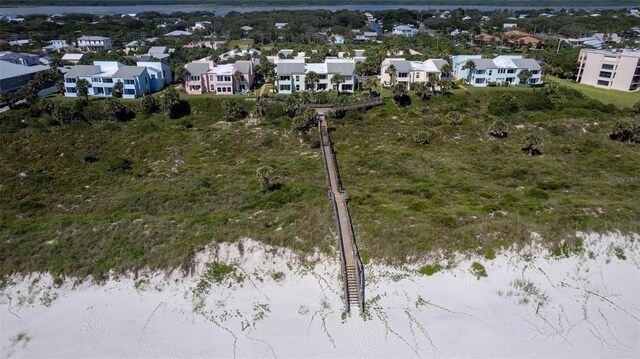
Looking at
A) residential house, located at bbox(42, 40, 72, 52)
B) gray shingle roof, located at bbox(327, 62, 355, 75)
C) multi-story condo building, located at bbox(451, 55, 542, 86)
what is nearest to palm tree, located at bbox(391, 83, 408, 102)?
gray shingle roof, located at bbox(327, 62, 355, 75)

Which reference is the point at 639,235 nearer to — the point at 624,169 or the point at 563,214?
the point at 563,214

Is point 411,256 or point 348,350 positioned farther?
point 411,256

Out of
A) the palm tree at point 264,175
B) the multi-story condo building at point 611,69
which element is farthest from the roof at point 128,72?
the multi-story condo building at point 611,69

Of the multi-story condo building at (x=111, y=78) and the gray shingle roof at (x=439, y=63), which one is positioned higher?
the gray shingle roof at (x=439, y=63)

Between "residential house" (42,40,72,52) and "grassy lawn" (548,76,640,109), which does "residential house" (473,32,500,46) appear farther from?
"residential house" (42,40,72,52)

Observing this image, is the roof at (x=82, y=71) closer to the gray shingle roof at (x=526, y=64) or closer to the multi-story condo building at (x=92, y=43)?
the multi-story condo building at (x=92, y=43)

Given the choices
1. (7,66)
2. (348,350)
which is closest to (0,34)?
(7,66)

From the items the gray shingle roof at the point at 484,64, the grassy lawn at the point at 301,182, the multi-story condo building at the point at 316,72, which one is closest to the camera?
the grassy lawn at the point at 301,182
